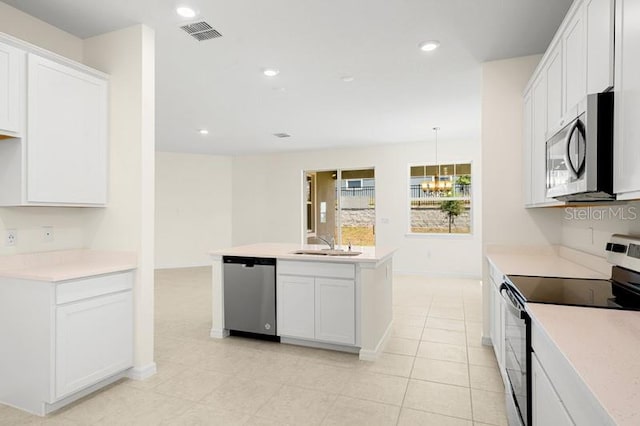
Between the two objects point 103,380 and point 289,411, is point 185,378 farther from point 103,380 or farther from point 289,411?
point 289,411

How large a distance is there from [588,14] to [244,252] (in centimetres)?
316

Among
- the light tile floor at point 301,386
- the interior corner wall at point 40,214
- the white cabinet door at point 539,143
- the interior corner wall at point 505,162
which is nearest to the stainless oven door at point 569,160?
the white cabinet door at point 539,143

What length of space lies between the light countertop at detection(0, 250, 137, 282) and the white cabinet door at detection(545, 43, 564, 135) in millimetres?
3167

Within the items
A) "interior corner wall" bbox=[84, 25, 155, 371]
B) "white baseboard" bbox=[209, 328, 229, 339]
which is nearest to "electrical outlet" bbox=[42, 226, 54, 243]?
"interior corner wall" bbox=[84, 25, 155, 371]

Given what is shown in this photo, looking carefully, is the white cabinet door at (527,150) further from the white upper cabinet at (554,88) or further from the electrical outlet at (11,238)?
the electrical outlet at (11,238)

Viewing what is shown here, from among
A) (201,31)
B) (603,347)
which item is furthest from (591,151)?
(201,31)

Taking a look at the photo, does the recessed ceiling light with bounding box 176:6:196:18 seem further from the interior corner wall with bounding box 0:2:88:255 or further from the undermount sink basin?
the undermount sink basin

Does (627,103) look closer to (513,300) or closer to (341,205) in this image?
(513,300)

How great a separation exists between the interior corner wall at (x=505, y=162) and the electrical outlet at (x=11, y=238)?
389 cm

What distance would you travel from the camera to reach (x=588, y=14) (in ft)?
5.76

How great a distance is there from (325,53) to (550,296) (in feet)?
8.66

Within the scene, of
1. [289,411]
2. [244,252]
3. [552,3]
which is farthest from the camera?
[244,252]

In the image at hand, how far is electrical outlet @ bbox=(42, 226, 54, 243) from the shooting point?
2.71 metres

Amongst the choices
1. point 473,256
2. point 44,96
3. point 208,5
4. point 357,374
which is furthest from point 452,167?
point 44,96
